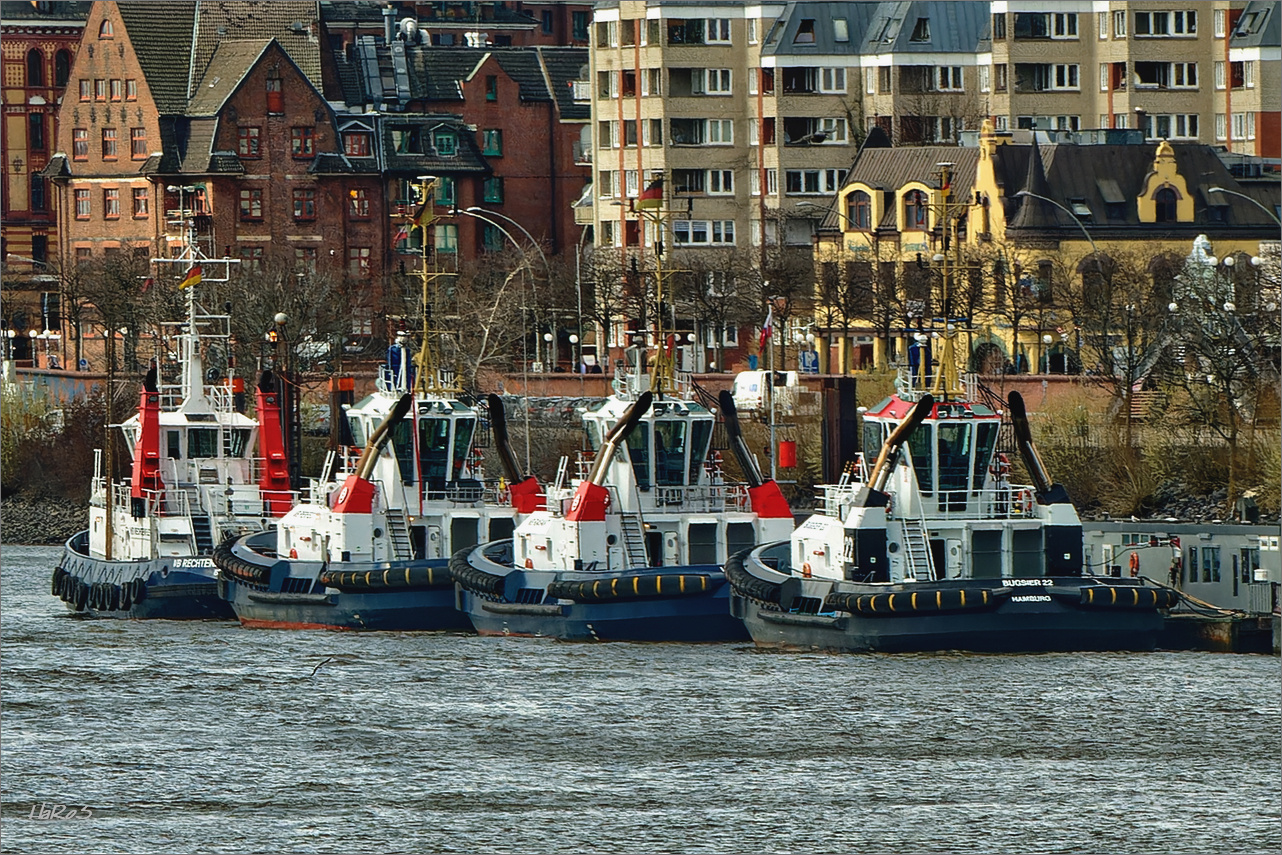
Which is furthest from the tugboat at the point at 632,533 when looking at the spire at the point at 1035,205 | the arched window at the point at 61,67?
the arched window at the point at 61,67

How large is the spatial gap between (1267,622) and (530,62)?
10067cm

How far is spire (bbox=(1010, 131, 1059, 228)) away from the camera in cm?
12012

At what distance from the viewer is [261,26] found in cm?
14900

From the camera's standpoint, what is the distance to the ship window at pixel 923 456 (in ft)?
205

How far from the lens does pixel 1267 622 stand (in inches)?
2458

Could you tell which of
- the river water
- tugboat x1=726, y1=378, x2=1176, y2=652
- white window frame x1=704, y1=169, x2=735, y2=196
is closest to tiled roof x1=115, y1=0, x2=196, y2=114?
white window frame x1=704, y1=169, x2=735, y2=196

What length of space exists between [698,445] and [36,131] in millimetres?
105976

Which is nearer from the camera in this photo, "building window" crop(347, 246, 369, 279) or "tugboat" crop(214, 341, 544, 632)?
"tugboat" crop(214, 341, 544, 632)

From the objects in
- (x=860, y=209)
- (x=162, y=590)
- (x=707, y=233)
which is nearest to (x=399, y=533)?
(x=162, y=590)

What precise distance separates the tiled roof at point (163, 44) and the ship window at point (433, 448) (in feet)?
253

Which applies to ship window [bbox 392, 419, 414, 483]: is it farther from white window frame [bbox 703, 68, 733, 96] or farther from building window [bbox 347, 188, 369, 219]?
white window frame [bbox 703, 68, 733, 96]

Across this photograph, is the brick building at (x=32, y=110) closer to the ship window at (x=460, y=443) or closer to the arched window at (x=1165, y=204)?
the arched window at (x=1165, y=204)

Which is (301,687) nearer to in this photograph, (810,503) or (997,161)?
(810,503)

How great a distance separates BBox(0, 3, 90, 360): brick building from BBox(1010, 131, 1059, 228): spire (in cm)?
6235
